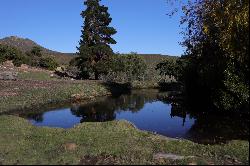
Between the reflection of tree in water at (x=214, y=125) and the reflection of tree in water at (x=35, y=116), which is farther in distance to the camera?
the reflection of tree in water at (x=35, y=116)

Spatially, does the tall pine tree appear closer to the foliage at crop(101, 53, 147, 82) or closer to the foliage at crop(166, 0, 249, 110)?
the foliage at crop(101, 53, 147, 82)

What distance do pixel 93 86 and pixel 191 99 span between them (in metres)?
21.5

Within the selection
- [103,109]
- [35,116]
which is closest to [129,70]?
[103,109]

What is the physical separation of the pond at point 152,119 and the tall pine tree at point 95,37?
24195 mm

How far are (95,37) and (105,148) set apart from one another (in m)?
59.9

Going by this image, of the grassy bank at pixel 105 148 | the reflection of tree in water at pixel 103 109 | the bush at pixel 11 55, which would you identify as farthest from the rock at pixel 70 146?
the bush at pixel 11 55

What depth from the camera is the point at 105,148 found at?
2050 cm

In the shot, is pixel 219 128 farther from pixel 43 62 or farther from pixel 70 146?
pixel 43 62

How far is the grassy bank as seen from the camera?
18.2m

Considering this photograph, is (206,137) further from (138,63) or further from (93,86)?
(138,63)

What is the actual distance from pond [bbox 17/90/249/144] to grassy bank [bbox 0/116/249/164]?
4480 mm

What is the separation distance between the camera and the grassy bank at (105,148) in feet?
59.8

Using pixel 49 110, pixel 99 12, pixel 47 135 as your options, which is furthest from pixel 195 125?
pixel 99 12

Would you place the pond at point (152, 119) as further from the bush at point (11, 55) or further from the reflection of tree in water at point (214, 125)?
the bush at point (11, 55)
